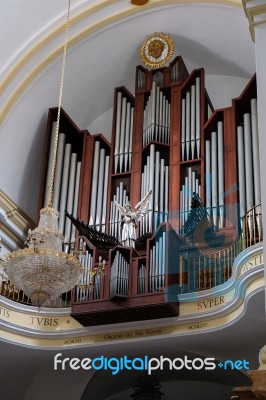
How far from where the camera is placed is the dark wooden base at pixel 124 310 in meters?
10.2

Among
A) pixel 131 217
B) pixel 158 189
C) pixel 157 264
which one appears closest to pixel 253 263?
pixel 157 264

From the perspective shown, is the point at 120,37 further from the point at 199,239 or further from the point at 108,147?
the point at 199,239

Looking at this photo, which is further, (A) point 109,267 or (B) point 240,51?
(B) point 240,51

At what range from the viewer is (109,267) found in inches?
420

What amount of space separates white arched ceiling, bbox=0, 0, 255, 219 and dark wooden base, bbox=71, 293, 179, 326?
8.79ft

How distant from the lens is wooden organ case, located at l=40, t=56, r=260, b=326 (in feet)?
34.5

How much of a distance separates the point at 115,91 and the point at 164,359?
509 centimetres

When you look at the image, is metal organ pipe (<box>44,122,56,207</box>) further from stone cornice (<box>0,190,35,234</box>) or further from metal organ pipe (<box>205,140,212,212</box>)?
metal organ pipe (<box>205,140,212,212</box>)

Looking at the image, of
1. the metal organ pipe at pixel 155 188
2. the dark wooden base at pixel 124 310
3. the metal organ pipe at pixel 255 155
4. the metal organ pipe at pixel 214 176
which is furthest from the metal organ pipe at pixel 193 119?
the dark wooden base at pixel 124 310

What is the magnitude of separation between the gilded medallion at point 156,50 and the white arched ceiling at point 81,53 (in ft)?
0.43

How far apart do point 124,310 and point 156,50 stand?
5.17 m

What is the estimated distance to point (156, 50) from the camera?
13203mm

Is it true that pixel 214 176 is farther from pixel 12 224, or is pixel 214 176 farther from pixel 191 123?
pixel 12 224

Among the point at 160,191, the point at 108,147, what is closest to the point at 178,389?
the point at 160,191
